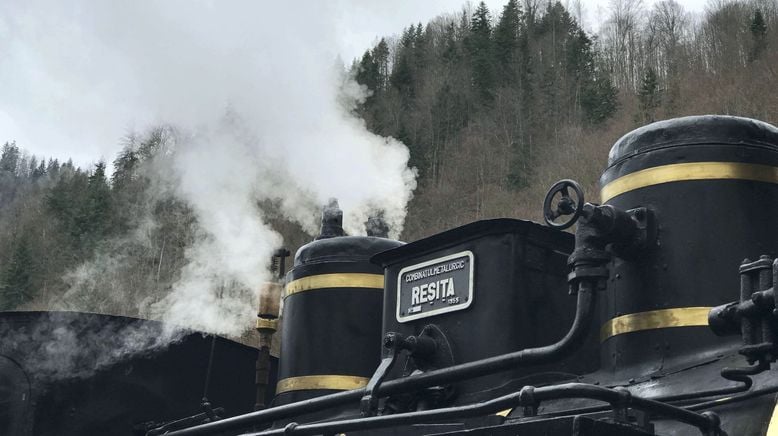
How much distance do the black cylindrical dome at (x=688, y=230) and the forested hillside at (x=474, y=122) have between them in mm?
11223

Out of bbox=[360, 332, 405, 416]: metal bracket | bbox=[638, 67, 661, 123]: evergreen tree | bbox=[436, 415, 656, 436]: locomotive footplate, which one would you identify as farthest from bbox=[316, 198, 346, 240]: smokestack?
bbox=[638, 67, 661, 123]: evergreen tree

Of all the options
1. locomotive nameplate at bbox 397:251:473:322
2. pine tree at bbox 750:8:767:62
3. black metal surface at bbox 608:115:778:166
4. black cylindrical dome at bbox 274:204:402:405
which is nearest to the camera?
black metal surface at bbox 608:115:778:166

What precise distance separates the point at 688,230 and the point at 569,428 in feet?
4.50

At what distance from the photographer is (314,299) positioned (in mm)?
5984

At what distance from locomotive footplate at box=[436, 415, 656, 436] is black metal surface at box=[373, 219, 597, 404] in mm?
1322

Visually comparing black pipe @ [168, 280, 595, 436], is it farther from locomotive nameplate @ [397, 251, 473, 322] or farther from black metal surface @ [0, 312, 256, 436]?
black metal surface @ [0, 312, 256, 436]

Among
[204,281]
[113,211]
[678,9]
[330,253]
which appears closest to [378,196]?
[204,281]

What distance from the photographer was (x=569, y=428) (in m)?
2.69

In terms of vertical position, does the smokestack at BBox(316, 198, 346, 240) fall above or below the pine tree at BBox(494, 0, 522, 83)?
below

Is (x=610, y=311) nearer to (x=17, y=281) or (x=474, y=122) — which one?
(x=17, y=281)

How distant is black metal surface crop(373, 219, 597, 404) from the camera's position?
4277mm

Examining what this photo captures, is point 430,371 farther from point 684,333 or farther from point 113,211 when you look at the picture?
point 113,211

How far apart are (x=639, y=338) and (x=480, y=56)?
40633mm

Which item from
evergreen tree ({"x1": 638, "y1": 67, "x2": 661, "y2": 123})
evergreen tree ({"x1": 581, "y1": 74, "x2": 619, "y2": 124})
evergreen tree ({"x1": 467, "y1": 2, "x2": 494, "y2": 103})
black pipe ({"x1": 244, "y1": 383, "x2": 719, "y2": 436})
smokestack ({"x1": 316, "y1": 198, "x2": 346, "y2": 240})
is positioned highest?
evergreen tree ({"x1": 467, "y1": 2, "x2": 494, "y2": 103})
